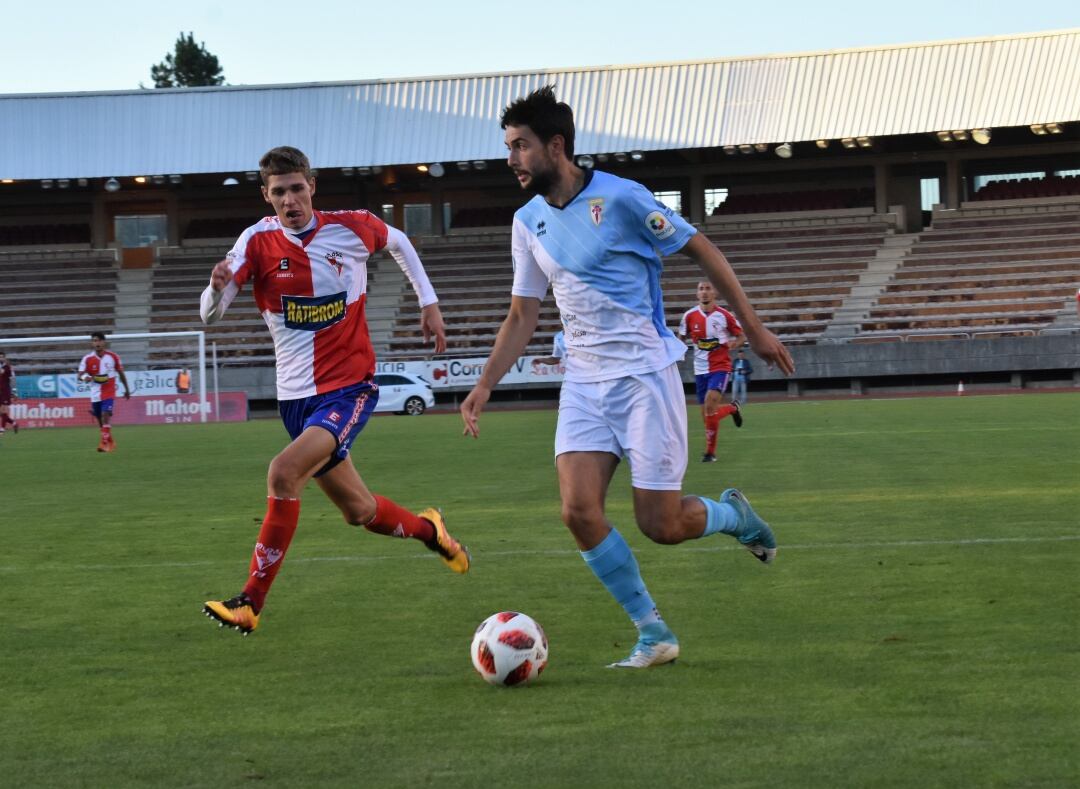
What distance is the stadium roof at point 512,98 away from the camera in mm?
47312

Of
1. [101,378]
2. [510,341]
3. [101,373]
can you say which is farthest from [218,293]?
[101,373]

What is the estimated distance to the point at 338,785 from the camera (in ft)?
13.5

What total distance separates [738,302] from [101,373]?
22120mm

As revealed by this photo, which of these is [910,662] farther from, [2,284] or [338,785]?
[2,284]

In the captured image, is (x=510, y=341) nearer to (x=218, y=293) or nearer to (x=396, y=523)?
(x=218, y=293)

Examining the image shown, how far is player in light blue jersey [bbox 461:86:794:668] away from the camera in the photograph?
19.1ft

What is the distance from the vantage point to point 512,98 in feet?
168

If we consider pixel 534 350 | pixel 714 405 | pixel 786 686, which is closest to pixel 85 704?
pixel 786 686

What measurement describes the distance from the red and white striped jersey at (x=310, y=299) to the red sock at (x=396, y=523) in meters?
Answer: 0.75

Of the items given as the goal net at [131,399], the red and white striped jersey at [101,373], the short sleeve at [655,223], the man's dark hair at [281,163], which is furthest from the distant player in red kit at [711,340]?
the goal net at [131,399]

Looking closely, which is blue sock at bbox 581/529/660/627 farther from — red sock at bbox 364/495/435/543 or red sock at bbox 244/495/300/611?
red sock at bbox 364/495/435/543

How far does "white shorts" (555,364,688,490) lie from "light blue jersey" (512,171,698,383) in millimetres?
66

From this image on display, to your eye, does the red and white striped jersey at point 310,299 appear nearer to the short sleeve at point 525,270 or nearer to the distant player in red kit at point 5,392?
the short sleeve at point 525,270

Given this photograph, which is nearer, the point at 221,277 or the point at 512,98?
the point at 221,277
